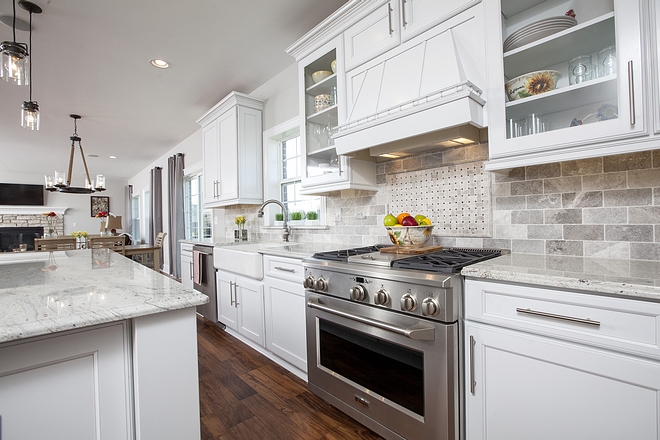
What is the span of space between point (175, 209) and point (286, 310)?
4.54 metres

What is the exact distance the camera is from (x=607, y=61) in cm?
121

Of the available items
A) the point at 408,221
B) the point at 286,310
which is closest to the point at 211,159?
the point at 286,310

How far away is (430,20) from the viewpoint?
1658mm

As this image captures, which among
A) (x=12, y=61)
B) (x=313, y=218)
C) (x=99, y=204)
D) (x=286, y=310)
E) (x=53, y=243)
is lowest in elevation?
(x=286, y=310)

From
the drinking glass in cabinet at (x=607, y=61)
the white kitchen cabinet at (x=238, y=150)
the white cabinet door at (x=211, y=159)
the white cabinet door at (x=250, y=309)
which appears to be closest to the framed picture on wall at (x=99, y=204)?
the white cabinet door at (x=211, y=159)

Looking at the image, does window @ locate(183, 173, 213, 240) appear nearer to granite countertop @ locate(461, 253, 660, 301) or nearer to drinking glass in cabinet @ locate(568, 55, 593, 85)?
granite countertop @ locate(461, 253, 660, 301)

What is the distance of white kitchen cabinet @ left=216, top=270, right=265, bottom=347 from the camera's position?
8.20 feet

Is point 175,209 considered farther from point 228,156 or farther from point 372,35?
point 372,35

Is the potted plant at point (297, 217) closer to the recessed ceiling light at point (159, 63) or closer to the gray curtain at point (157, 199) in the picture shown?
the recessed ceiling light at point (159, 63)

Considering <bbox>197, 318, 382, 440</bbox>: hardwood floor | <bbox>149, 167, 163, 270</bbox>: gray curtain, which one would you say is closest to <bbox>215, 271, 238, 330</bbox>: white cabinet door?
<bbox>197, 318, 382, 440</bbox>: hardwood floor

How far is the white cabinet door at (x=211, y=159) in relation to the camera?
387 cm

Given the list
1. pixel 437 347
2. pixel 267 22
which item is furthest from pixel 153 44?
pixel 437 347

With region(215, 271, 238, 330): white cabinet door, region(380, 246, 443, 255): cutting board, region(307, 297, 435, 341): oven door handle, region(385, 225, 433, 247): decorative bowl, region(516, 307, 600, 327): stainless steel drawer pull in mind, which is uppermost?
region(385, 225, 433, 247): decorative bowl

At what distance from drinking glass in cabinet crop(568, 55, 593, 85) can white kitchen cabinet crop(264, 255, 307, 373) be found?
1.68 metres
